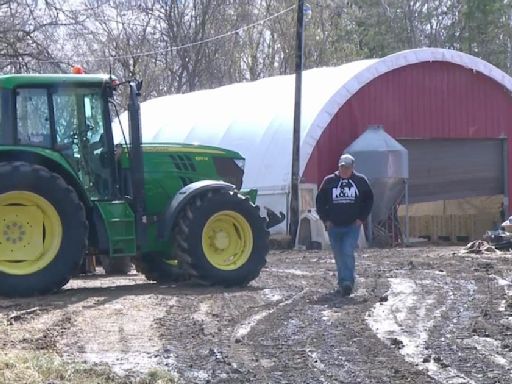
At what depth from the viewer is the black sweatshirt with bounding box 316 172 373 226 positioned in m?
12.2

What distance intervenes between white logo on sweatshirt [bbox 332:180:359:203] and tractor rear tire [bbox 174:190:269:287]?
58.1 inches

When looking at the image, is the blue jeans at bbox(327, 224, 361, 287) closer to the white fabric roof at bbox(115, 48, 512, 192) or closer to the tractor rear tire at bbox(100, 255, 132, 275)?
the tractor rear tire at bbox(100, 255, 132, 275)

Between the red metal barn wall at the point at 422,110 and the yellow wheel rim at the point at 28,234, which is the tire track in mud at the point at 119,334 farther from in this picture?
the red metal barn wall at the point at 422,110

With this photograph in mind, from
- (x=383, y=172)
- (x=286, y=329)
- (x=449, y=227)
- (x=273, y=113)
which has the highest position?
(x=273, y=113)

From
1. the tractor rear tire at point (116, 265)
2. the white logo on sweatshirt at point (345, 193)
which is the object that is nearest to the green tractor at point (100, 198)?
the white logo on sweatshirt at point (345, 193)

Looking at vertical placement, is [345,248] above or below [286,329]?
above

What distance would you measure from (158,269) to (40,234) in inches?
99.1

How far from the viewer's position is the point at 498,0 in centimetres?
4866

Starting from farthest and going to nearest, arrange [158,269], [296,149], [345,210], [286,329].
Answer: [296,149] < [158,269] < [345,210] < [286,329]

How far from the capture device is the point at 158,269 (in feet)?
47.0

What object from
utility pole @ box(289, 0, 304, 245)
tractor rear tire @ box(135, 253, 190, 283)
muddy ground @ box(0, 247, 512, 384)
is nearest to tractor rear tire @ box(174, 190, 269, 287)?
muddy ground @ box(0, 247, 512, 384)

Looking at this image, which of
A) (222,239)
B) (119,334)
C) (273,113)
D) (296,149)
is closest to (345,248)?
(222,239)

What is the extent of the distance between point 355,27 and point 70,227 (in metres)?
41.0

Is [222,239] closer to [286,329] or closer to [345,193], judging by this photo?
[345,193]
